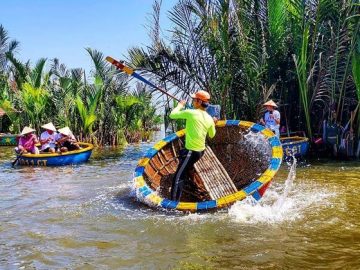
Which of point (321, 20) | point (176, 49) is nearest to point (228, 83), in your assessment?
point (176, 49)

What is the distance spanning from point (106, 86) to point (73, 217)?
12530mm

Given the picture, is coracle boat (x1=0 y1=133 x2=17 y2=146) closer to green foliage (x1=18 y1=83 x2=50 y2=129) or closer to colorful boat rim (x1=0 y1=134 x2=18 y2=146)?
colorful boat rim (x1=0 y1=134 x2=18 y2=146)

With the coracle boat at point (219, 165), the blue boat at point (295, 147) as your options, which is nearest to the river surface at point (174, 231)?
the coracle boat at point (219, 165)

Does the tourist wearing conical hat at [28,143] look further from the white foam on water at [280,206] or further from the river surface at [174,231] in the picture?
the white foam on water at [280,206]

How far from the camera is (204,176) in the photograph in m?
7.59

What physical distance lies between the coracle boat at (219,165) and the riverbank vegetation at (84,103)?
870cm

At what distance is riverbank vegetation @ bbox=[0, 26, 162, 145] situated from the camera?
17062 mm

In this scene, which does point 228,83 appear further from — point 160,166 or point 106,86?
point 106,86

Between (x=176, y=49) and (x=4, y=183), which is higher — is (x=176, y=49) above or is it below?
above

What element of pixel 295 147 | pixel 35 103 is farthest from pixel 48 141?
pixel 295 147

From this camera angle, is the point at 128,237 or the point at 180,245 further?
the point at 128,237

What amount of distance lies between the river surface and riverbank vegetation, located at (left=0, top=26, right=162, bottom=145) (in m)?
8.80

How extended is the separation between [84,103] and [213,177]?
1171 centimetres

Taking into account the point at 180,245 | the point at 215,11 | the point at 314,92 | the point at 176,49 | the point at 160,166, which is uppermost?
the point at 215,11
